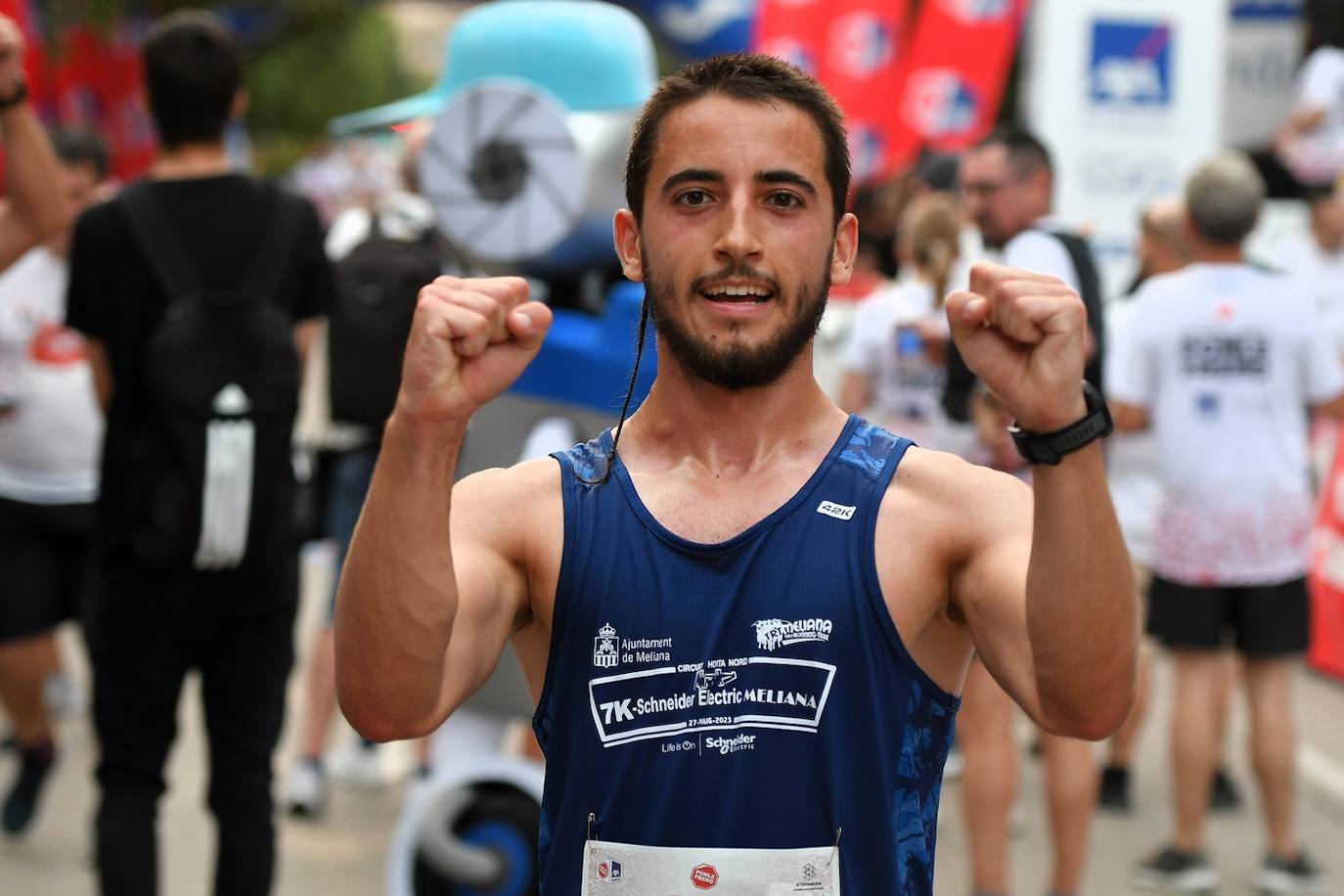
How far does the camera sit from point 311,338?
434cm

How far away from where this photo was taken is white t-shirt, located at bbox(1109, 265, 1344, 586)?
5.37m

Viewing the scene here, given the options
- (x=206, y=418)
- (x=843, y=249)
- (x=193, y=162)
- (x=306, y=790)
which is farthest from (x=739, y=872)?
(x=306, y=790)

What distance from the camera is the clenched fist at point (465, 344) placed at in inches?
79.4

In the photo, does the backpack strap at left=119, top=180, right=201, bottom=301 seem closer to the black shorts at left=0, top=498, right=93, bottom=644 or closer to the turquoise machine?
the turquoise machine

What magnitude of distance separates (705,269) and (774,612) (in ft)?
1.37

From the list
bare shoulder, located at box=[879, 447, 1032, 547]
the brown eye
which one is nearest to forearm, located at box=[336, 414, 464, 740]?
the brown eye

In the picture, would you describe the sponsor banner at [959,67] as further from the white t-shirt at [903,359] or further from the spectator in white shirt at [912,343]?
the white t-shirt at [903,359]

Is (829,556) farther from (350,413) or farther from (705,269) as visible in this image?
(350,413)

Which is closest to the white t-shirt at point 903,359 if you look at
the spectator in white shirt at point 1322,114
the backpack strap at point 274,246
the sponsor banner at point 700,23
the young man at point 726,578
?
the backpack strap at point 274,246

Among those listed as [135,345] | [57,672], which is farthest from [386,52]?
[135,345]

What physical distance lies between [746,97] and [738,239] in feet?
0.70

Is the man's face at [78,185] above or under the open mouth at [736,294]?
above

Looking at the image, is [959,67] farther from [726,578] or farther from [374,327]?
[726,578]

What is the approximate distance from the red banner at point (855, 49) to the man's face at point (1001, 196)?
7.75 metres
